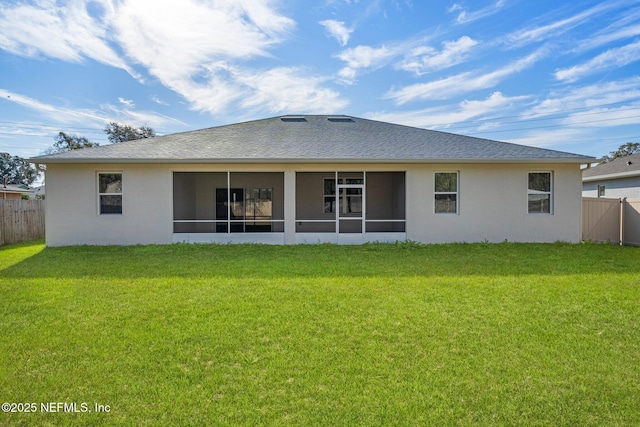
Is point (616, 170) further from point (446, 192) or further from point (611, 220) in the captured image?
point (446, 192)

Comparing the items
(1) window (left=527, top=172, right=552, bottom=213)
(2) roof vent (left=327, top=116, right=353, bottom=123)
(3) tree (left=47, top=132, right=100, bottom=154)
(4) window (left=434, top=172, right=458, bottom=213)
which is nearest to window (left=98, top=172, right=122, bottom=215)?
(2) roof vent (left=327, top=116, right=353, bottom=123)

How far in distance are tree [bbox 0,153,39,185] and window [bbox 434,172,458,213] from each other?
194 feet

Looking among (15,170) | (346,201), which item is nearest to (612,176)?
(346,201)

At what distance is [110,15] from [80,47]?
4.65 metres

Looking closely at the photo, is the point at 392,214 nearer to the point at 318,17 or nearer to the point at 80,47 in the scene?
the point at 318,17

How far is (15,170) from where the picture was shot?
5075 centimetres

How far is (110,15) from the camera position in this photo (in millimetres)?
11953

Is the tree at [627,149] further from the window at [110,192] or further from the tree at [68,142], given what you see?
the tree at [68,142]

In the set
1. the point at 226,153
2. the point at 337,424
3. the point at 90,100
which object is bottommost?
the point at 337,424

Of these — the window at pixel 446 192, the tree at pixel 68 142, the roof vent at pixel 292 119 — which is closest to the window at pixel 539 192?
the window at pixel 446 192

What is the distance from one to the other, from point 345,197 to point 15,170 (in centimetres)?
5894

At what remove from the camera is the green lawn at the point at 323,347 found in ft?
8.54

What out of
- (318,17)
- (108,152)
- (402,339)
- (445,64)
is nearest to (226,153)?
(108,152)

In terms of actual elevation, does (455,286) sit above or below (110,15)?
below
